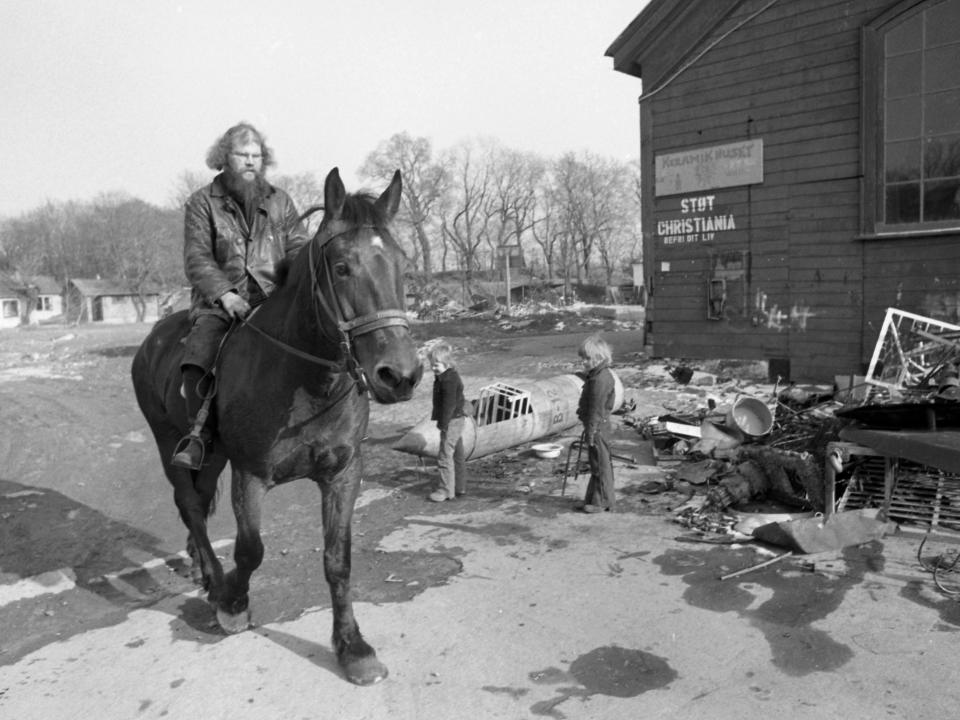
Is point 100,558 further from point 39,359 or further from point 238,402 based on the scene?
point 39,359

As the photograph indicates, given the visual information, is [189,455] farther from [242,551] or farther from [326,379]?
[326,379]

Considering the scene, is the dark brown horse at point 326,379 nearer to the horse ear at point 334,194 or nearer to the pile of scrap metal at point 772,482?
the horse ear at point 334,194

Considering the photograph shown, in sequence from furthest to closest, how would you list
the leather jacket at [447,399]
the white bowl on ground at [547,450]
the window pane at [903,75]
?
the window pane at [903,75] → the white bowl on ground at [547,450] → the leather jacket at [447,399]

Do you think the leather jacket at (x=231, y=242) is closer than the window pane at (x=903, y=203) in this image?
Yes

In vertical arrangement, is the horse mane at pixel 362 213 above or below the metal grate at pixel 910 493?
above

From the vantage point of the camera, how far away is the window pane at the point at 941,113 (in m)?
11.4

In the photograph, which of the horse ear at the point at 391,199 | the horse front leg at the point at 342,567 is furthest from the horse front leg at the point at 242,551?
the horse ear at the point at 391,199

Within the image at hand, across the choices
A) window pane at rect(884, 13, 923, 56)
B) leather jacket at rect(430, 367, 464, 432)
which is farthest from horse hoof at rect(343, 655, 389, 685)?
window pane at rect(884, 13, 923, 56)

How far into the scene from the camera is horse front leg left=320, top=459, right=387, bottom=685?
3.78 m

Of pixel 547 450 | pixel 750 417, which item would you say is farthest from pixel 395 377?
pixel 547 450

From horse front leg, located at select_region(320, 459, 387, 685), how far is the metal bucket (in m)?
5.29

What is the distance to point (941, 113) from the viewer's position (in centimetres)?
1150

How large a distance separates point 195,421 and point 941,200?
1218 cm

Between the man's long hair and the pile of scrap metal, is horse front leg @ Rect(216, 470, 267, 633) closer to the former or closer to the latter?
the man's long hair
